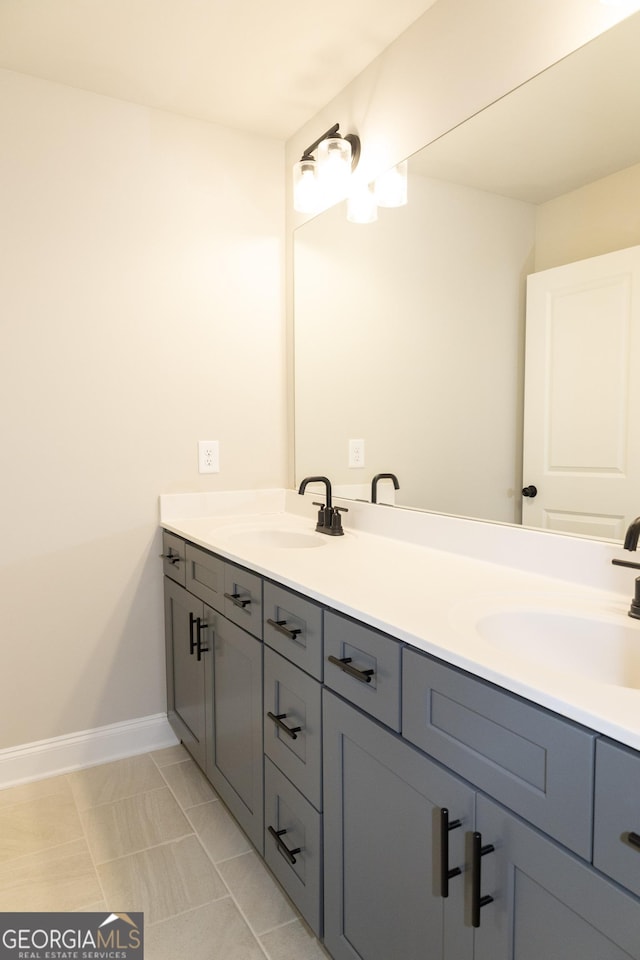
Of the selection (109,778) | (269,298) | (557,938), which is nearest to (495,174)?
(269,298)

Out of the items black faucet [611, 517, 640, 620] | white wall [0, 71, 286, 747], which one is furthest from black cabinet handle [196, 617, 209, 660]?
black faucet [611, 517, 640, 620]

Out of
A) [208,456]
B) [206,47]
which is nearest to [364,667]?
[208,456]

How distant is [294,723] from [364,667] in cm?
35

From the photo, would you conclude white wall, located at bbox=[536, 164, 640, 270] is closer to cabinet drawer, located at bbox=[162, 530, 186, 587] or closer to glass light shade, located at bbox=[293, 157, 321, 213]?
glass light shade, located at bbox=[293, 157, 321, 213]

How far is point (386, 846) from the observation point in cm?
108

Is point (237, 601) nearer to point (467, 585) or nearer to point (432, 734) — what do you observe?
point (467, 585)

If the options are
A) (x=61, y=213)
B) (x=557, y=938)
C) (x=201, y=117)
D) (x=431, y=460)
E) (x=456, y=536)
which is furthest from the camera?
(x=201, y=117)

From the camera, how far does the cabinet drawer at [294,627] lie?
4.22 feet

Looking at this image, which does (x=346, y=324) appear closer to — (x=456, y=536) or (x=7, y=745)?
(x=456, y=536)

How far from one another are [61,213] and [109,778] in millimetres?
1924

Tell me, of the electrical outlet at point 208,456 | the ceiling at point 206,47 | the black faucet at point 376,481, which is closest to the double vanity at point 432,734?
the black faucet at point 376,481

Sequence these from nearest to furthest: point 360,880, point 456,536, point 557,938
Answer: point 557,938, point 360,880, point 456,536

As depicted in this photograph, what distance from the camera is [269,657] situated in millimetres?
1497

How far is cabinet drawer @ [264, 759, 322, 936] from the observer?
130cm
